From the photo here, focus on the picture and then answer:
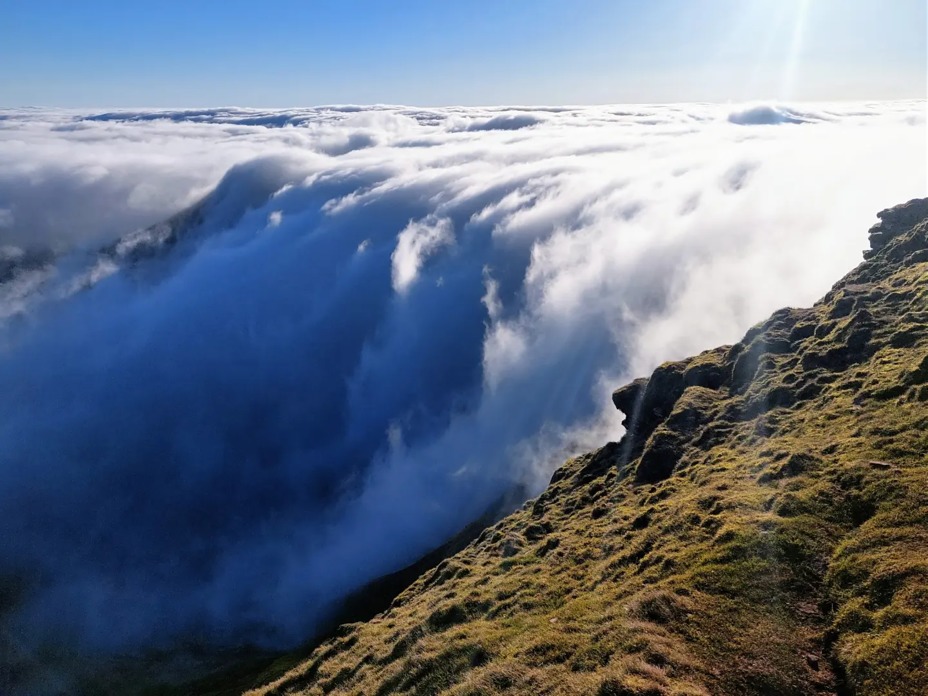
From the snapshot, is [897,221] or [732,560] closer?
[732,560]

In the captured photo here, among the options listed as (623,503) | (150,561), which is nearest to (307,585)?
(150,561)

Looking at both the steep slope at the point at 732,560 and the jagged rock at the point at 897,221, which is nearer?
the steep slope at the point at 732,560

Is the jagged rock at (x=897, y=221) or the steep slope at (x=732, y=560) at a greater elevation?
the jagged rock at (x=897, y=221)

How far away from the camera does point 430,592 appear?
1612 inches

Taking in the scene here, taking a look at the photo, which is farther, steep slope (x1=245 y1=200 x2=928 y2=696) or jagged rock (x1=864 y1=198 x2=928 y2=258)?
jagged rock (x1=864 y1=198 x2=928 y2=258)

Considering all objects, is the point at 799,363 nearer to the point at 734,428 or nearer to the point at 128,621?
the point at 734,428

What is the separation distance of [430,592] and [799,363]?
38121mm

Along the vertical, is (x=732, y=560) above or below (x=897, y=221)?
below

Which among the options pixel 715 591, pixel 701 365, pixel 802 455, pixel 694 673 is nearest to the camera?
pixel 694 673

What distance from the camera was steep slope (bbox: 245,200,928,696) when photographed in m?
18.5

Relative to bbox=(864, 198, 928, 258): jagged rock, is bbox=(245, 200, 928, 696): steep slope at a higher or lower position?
lower

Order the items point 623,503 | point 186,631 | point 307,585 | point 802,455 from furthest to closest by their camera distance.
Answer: point 307,585
point 186,631
point 623,503
point 802,455

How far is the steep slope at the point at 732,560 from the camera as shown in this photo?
18453 mm

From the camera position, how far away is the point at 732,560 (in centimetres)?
2383
